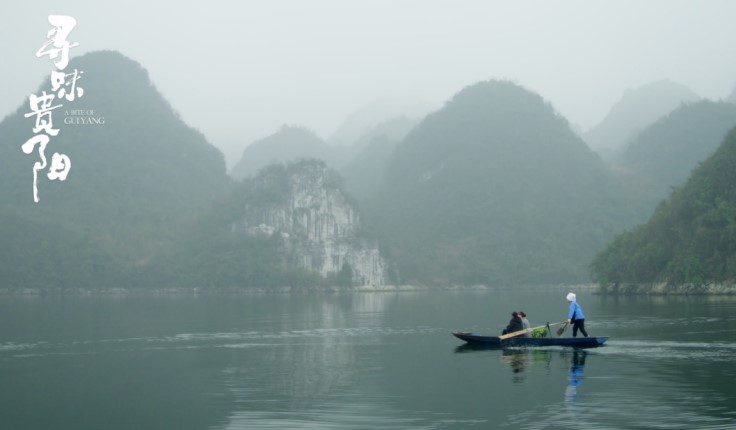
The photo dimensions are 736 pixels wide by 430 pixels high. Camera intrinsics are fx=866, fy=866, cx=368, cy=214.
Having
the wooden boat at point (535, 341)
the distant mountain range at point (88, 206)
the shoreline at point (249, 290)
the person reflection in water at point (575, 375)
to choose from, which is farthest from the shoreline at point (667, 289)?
the distant mountain range at point (88, 206)

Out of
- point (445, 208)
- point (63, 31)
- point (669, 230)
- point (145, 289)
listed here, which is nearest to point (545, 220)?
point (445, 208)

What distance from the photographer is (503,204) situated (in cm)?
19725

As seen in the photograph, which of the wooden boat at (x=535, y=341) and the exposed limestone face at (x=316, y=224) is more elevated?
the exposed limestone face at (x=316, y=224)

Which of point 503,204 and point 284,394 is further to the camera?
point 503,204

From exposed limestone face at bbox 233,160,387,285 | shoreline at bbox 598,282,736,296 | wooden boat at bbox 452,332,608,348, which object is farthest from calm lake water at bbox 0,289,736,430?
exposed limestone face at bbox 233,160,387,285

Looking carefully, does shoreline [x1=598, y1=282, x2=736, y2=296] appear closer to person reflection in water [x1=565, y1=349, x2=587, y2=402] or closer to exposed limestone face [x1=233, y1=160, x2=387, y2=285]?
person reflection in water [x1=565, y1=349, x2=587, y2=402]

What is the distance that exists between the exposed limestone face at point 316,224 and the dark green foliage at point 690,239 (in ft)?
214

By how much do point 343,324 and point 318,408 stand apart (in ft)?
97.4

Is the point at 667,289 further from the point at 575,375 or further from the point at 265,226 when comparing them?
the point at 265,226

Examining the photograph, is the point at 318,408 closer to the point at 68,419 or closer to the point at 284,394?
the point at 284,394

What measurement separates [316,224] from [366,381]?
13952 centimetres

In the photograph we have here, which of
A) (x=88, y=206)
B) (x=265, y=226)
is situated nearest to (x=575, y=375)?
(x=265, y=226)

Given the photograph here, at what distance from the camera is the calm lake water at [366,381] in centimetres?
1808

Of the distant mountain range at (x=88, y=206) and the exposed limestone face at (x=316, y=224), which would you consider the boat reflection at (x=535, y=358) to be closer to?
the distant mountain range at (x=88, y=206)
